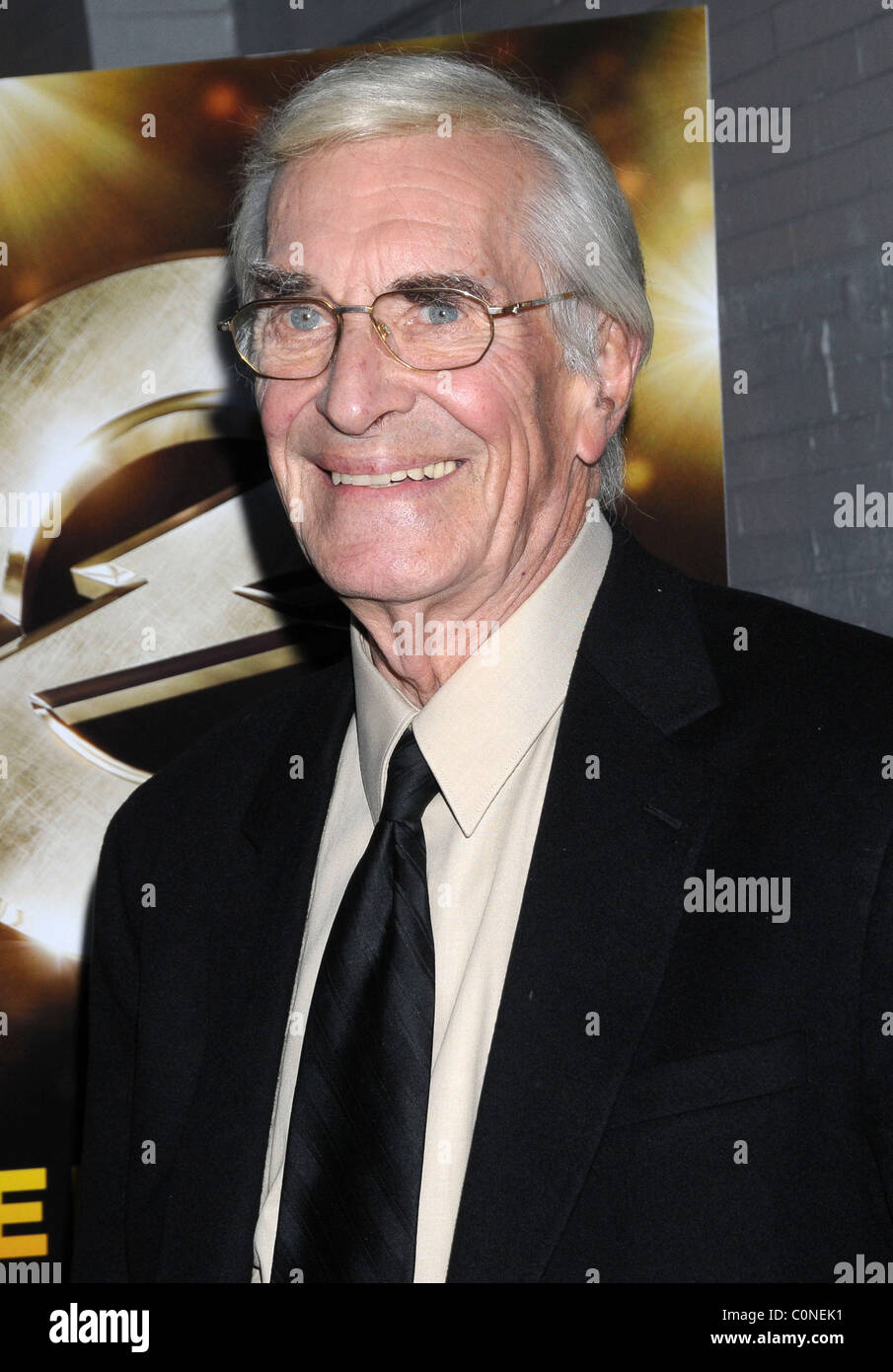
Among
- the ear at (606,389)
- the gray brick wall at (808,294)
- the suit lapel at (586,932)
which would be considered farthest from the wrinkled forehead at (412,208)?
the gray brick wall at (808,294)

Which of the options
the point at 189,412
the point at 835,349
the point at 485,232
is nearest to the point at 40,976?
the point at 189,412

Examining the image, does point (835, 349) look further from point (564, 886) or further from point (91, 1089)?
point (91, 1089)

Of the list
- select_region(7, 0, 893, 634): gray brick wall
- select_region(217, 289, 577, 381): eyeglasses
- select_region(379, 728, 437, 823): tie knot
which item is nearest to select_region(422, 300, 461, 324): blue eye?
select_region(217, 289, 577, 381): eyeglasses

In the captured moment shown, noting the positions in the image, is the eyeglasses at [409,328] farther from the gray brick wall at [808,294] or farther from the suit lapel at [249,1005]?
the gray brick wall at [808,294]

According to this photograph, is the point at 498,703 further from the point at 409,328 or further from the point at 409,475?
the point at 409,328

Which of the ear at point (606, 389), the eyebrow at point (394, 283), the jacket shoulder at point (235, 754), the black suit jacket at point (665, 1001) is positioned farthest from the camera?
the jacket shoulder at point (235, 754)

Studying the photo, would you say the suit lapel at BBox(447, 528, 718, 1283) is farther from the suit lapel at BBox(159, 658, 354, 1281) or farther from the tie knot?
the suit lapel at BBox(159, 658, 354, 1281)

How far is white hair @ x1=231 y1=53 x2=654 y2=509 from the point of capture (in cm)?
130

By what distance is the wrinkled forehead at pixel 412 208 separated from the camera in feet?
4.15

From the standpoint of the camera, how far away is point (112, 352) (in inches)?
76.8

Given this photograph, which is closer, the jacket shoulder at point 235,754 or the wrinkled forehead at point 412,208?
the wrinkled forehead at point 412,208

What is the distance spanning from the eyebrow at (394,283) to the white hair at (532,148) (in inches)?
2.6

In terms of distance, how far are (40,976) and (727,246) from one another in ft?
4.73

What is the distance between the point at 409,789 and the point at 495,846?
97 millimetres
